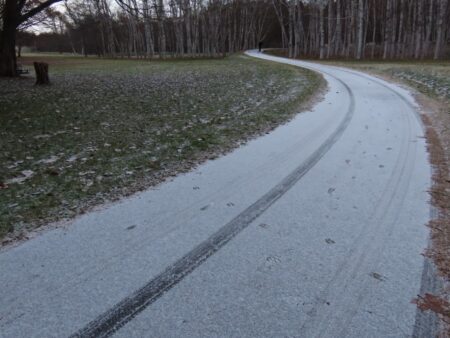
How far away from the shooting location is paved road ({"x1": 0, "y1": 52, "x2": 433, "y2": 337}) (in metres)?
2.43

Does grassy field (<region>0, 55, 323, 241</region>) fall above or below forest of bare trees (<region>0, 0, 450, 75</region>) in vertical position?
below

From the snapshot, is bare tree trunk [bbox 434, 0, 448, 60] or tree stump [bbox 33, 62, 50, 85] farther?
bare tree trunk [bbox 434, 0, 448, 60]

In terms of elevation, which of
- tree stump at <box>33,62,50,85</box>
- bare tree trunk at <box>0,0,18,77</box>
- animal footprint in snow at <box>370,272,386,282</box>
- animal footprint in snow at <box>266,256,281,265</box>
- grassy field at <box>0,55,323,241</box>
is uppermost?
bare tree trunk at <box>0,0,18,77</box>

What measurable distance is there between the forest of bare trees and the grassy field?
3.70 metres

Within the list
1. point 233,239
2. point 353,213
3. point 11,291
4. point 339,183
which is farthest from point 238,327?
point 339,183

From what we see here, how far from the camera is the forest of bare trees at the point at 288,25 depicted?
1213 inches

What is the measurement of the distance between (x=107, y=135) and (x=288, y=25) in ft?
169

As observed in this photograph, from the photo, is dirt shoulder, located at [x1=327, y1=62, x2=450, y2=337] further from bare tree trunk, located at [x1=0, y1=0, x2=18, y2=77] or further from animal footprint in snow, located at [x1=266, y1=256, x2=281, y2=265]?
bare tree trunk, located at [x1=0, y1=0, x2=18, y2=77]

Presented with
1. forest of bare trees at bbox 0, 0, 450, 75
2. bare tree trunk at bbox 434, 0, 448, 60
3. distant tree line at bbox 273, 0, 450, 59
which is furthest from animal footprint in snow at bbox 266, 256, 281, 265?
bare tree trunk at bbox 434, 0, 448, 60

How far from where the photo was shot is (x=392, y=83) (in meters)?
15.5

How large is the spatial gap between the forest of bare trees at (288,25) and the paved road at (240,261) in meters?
10.6

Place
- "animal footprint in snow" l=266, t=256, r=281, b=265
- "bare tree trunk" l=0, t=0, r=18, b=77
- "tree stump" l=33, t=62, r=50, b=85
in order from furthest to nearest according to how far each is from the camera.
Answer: "tree stump" l=33, t=62, r=50, b=85 → "bare tree trunk" l=0, t=0, r=18, b=77 → "animal footprint in snow" l=266, t=256, r=281, b=265

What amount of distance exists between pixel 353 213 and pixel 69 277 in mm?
2948

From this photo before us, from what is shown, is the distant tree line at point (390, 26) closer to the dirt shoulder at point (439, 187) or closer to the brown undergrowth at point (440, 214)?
the dirt shoulder at point (439, 187)
